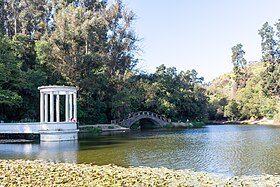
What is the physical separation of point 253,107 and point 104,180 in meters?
49.9

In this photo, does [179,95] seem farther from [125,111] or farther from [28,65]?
[28,65]

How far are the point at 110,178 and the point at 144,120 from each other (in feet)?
115

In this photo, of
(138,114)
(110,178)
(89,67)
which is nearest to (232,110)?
(138,114)

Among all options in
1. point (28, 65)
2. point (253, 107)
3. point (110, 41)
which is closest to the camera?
point (28, 65)

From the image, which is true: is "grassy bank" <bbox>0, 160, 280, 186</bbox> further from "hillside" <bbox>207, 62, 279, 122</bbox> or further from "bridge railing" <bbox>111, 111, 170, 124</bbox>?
"hillside" <bbox>207, 62, 279, 122</bbox>

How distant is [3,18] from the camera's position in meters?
37.1

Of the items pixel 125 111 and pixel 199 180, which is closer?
pixel 199 180

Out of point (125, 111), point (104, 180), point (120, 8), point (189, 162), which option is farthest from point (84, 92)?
point (104, 180)

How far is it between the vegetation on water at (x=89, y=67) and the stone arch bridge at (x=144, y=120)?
78 cm

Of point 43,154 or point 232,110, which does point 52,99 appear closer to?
point 43,154

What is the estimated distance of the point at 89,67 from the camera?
1257 inches

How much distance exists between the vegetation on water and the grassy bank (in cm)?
1480

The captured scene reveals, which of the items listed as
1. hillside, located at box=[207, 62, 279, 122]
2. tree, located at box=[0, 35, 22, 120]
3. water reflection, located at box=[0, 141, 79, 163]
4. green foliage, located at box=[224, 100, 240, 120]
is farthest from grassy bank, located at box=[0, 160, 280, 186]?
green foliage, located at box=[224, 100, 240, 120]

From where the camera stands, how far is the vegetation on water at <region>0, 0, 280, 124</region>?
26.1 meters
